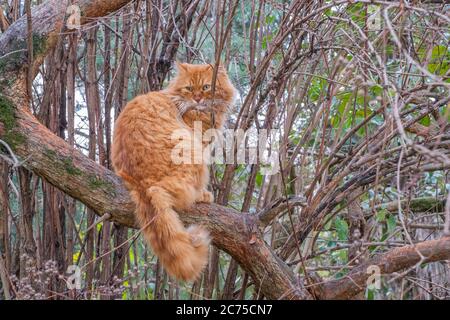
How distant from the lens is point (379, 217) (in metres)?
2.83

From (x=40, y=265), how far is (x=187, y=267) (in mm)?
919

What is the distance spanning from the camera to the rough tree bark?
248 centimetres

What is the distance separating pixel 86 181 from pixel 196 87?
99 centimetres

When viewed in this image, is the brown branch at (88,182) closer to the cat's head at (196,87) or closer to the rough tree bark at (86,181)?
the rough tree bark at (86,181)

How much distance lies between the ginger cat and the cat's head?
0.02m

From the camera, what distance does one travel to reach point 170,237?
8.02 feet

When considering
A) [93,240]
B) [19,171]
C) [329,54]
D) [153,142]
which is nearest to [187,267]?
[153,142]

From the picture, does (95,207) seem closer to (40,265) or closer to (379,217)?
(40,265)

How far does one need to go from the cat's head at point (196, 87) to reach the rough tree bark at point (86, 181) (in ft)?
2.34

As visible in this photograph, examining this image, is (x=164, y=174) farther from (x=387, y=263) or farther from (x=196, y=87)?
(x=387, y=263)
